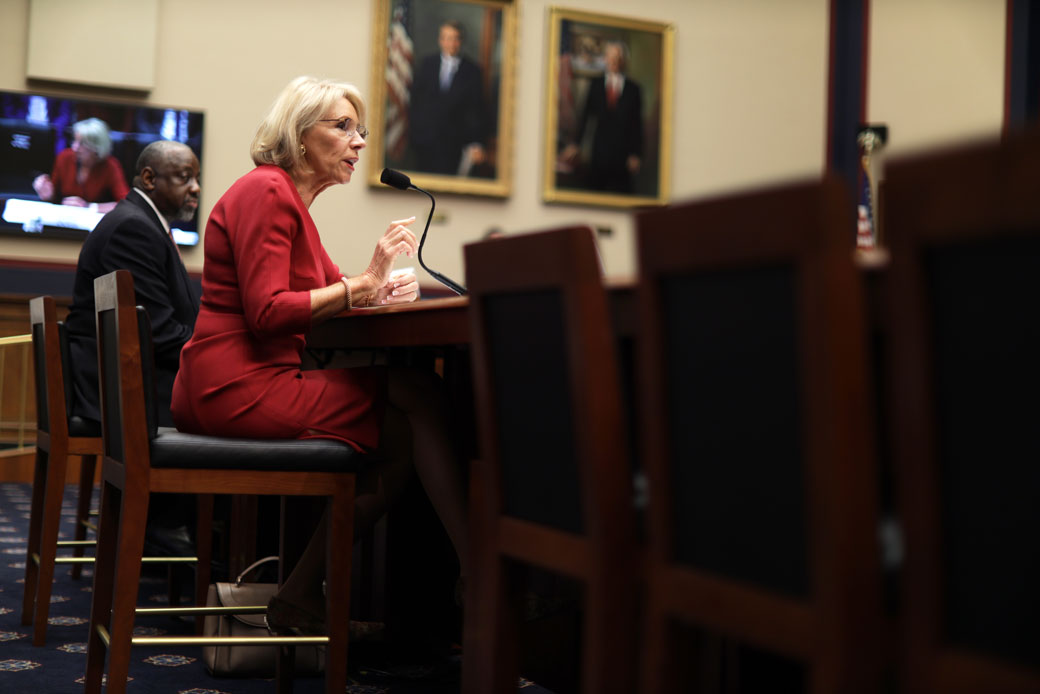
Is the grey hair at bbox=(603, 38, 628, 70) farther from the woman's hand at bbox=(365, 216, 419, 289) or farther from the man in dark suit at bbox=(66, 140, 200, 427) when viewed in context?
the woman's hand at bbox=(365, 216, 419, 289)

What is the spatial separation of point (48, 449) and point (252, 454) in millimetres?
1308

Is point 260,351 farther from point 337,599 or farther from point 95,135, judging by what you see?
point 95,135

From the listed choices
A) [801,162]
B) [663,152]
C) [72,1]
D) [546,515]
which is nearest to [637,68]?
[663,152]

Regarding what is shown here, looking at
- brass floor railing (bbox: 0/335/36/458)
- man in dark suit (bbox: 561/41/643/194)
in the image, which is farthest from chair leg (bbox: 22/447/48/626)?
man in dark suit (bbox: 561/41/643/194)

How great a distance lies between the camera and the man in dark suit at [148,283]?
3561mm

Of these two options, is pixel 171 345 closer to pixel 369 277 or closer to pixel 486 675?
pixel 369 277

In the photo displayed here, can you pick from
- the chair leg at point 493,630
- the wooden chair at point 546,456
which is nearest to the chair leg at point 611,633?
the wooden chair at point 546,456

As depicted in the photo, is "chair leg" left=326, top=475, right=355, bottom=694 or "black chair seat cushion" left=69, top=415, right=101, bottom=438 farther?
"black chair seat cushion" left=69, top=415, right=101, bottom=438

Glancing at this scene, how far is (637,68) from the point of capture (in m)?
7.96

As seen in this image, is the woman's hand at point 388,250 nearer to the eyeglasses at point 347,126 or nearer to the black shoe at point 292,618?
the eyeglasses at point 347,126

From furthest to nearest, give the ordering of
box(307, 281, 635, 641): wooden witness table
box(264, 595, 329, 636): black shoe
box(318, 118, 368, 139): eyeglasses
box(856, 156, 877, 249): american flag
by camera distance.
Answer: box(856, 156, 877, 249): american flag → box(307, 281, 635, 641): wooden witness table → box(318, 118, 368, 139): eyeglasses → box(264, 595, 329, 636): black shoe

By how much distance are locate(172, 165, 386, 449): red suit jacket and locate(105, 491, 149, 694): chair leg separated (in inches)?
9.8

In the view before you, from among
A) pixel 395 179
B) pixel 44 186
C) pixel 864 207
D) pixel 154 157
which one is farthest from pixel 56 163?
pixel 864 207

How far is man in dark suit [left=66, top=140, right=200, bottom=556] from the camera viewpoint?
3.56 metres
